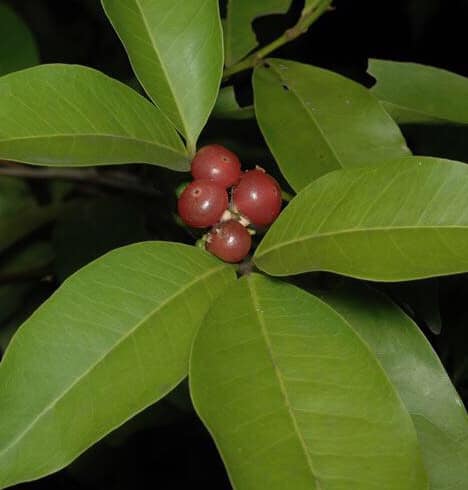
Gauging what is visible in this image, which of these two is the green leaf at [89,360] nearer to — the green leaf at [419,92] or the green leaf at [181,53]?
the green leaf at [181,53]

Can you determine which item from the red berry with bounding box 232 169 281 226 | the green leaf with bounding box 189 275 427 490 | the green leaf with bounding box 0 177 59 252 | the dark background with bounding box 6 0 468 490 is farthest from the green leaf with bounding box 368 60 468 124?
the green leaf with bounding box 0 177 59 252

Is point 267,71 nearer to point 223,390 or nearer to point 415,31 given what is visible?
point 223,390

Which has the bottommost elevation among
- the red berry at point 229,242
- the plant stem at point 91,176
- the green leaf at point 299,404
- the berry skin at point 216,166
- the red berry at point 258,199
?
the plant stem at point 91,176

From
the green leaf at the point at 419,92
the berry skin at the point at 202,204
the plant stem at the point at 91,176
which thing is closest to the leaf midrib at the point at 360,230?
the berry skin at the point at 202,204

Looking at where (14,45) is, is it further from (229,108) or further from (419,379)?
(419,379)

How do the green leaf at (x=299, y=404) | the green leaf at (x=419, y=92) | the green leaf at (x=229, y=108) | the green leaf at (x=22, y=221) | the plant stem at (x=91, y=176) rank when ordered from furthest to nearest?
the green leaf at (x=22, y=221) < the plant stem at (x=91, y=176) < the green leaf at (x=229, y=108) < the green leaf at (x=419, y=92) < the green leaf at (x=299, y=404)

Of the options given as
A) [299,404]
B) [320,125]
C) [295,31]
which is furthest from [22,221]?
[299,404]
